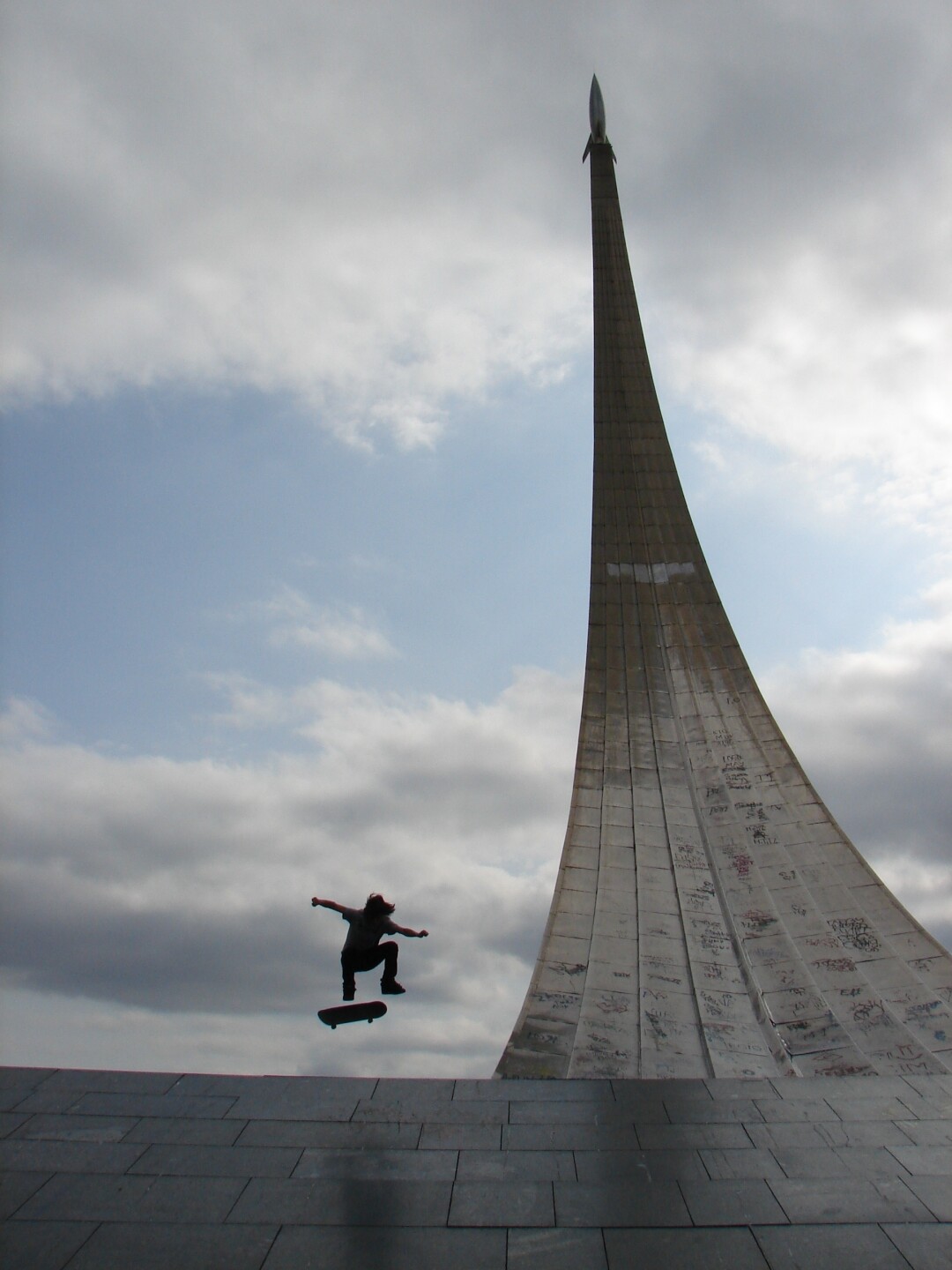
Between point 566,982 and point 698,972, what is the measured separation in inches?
56.7

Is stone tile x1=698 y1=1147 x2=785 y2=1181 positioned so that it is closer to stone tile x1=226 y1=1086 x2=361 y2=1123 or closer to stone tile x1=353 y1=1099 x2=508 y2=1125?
stone tile x1=353 y1=1099 x2=508 y2=1125

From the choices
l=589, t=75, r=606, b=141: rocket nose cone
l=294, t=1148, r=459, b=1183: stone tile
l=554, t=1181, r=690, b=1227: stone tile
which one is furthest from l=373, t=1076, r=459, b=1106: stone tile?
l=589, t=75, r=606, b=141: rocket nose cone

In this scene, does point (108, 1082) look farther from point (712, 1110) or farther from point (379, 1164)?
point (712, 1110)

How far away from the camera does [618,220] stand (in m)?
19.1

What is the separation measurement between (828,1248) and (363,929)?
3.44m

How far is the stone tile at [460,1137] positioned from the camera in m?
6.08

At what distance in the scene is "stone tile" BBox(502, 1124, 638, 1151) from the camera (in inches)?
239

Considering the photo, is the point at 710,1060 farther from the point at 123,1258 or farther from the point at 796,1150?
the point at 123,1258

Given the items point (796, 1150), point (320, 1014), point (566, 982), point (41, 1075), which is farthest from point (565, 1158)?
point (566, 982)

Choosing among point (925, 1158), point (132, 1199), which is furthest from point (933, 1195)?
point (132, 1199)

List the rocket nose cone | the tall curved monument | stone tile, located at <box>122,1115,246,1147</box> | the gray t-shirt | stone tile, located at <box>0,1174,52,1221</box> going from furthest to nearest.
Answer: the rocket nose cone < the tall curved monument < the gray t-shirt < stone tile, located at <box>122,1115,246,1147</box> < stone tile, located at <box>0,1174,52,1221</box>

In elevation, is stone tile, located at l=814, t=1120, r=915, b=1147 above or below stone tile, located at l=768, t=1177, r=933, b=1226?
above

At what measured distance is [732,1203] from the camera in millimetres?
5379

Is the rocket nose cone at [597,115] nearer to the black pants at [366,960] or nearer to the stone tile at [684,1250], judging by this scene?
the black pants at [366,960]
